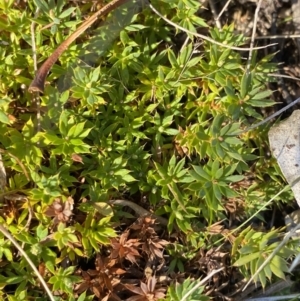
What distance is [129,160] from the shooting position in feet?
8.14

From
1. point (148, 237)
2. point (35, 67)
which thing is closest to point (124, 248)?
point (148, 237)

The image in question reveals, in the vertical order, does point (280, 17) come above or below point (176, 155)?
above

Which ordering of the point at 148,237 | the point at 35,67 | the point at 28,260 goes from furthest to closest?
1. the point at 148,237
2. the point at 35,67
3. the point at 28,260

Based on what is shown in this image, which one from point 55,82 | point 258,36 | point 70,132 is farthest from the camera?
point 258,36

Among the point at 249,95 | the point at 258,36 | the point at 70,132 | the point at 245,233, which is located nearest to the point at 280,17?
the point at 258,36

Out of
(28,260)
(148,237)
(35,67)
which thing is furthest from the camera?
(148,237)

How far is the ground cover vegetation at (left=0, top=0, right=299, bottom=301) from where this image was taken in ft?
7.64

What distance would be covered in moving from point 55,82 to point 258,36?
1.20 m

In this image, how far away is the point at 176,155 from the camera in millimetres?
2596

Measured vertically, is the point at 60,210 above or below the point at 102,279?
above

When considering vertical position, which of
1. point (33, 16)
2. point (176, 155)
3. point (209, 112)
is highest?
point (33, 16)

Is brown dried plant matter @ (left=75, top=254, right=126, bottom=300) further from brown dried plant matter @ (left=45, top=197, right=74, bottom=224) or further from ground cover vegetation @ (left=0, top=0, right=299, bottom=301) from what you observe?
brown dried plant matter @ (left=45, top=197, right=74, bottom=224)

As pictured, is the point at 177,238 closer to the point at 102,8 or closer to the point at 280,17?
the point at 102,8

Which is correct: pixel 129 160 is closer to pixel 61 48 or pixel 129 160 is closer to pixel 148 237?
pixel 148 237
